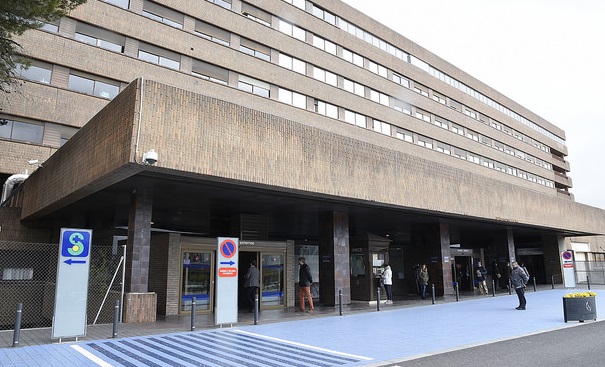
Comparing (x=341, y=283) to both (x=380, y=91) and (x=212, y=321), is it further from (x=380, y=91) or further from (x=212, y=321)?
(x=380, y=91)

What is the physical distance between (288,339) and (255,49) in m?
24.2

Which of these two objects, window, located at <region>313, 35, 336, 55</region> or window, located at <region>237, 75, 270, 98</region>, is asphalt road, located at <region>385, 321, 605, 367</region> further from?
window, located at <region>313, 35, 336, 55</region>

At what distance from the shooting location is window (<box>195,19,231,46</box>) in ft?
91.7

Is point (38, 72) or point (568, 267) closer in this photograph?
point (38, 72)

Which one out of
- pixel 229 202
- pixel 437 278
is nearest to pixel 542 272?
pixel 437 278

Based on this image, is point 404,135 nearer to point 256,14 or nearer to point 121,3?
point 256,14

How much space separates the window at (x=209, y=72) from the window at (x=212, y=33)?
1.82m

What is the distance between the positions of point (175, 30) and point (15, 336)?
848 inches

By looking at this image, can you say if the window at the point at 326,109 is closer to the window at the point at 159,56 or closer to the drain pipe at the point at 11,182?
the window at the point at 159,56

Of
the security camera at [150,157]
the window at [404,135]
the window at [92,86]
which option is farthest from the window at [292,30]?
the security camera at [150,157]

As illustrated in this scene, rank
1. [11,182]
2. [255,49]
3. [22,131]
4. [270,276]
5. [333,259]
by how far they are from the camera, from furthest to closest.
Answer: [255,49] < [22,131] < [11,182] < [333,259] < [270,276]

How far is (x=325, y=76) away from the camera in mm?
34500

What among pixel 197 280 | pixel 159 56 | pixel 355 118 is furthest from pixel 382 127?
pixel 197 280

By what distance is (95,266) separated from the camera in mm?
15453
